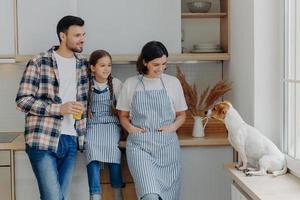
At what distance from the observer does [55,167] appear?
10.0ft

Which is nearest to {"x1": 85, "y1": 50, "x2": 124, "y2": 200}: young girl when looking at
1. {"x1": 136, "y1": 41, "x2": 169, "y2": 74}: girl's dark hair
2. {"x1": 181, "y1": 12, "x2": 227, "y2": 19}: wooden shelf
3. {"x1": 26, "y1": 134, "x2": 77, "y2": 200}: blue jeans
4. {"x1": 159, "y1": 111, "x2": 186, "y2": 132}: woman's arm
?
{"x1": 26, "y1": 134, "x2": 77, "y2": 200}: blue jeans

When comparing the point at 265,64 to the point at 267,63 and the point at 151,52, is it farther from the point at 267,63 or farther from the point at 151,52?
the point at 151,52

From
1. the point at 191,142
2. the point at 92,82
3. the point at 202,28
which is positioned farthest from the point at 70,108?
the point at 202,28

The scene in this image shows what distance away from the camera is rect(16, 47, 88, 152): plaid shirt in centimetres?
299

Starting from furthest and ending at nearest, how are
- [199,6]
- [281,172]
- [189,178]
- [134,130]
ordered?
[199,6]
[189,178]
[134,130]
[281,172]

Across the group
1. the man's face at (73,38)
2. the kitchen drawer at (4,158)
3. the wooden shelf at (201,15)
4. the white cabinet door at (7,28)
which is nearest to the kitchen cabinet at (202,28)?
the wooden shelf at (201,15)

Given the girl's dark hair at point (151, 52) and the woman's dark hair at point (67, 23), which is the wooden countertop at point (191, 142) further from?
the woman's dark hair at point (67, 23)

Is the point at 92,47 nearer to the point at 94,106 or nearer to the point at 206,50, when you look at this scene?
the point at 94,106

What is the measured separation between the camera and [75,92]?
10.2ft

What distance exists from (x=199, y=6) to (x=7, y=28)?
128cm

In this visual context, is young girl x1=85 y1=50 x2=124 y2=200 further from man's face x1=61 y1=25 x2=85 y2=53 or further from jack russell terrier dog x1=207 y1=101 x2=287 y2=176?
jack russell terrier dog x1=207 y1=101 x2=287 y2=176

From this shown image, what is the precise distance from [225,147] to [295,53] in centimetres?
87

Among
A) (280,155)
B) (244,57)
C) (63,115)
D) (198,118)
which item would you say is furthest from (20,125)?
(280,155)

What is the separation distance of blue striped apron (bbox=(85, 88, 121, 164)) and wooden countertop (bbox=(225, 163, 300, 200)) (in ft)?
2.53
